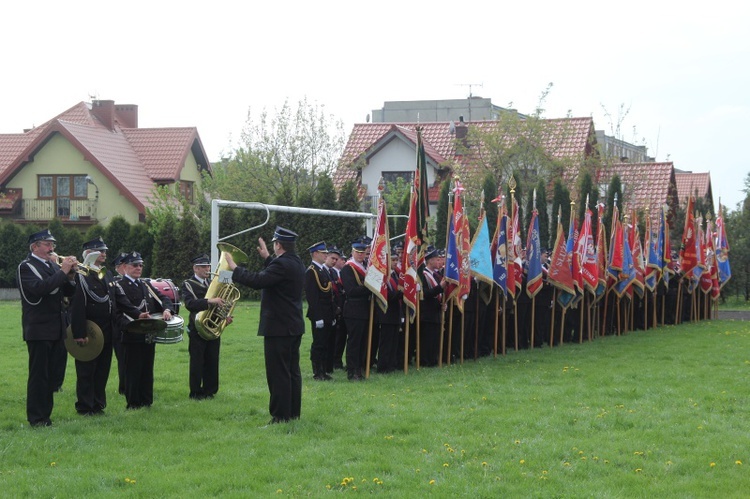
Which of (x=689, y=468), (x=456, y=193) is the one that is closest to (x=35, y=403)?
(x=689, y=468)

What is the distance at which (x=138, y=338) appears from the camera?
1122 cm

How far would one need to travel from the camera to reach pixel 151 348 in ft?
37.5

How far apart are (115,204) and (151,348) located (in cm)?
3286

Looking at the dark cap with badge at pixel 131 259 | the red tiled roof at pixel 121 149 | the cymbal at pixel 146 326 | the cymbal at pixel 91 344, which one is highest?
the red tiled roof at pixel 121 149

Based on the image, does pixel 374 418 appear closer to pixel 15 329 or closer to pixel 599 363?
pixel 599 363

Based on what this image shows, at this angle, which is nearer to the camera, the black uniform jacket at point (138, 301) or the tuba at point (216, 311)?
the tuba at point (216, 311)

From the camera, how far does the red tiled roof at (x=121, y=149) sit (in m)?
42.1

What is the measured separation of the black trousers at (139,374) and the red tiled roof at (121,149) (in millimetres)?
30775

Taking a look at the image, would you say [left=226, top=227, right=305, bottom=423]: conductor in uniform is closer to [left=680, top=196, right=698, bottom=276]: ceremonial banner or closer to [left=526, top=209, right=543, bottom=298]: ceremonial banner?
[left=526, top=209, right=543, bottom=298]: ceremonial banner

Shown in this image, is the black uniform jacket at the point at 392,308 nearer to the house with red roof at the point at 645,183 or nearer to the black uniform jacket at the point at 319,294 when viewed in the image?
the black uniform jacket at the point at 319,294

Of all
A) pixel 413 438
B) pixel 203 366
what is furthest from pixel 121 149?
pixel 413 438

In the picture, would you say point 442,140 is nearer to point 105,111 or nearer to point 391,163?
point 391,163

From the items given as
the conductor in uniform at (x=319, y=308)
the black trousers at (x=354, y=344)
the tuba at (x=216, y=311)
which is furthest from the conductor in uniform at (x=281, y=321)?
the black trousers at (x=354, y=344)

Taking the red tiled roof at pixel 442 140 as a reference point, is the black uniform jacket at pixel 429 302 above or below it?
below
